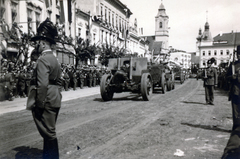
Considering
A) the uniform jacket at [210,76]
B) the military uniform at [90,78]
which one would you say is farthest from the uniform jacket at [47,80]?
the military uniform at [90,78]

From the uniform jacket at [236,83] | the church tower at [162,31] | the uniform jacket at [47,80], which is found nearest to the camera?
the uniform jacket at [47,80]

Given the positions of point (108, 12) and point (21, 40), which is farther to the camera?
point (108, 12)

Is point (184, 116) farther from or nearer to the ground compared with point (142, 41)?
nearer to the ground

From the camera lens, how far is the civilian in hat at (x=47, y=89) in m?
3.66

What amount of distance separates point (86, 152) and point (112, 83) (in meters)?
7.82

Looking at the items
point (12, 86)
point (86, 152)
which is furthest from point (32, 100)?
point (12, 86)

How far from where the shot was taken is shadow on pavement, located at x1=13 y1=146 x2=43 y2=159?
4594 mm

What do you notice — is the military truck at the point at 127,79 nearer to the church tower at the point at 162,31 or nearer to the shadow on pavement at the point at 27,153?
the shadow on pavement at the point at 27,153

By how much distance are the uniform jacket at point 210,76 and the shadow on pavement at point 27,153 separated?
28.1 ft

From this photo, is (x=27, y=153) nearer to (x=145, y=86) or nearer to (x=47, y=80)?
(x=47, y=80)

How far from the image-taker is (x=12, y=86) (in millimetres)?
13328

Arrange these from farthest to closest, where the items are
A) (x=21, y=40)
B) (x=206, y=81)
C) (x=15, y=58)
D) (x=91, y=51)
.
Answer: (x=91, y=51) → (x=15, y=58) → (x=21, y=40) → (x=206, y=81)

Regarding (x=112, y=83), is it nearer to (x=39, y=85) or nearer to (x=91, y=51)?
(x=39, y=85)

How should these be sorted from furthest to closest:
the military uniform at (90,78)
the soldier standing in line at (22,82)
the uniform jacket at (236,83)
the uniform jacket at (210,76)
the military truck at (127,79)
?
the military uniform at (90,78), the soldier standing in line at (22,82), the military truck at (127,79), the uniform jacket at (210,76), the uniform jacket at (236,83)
